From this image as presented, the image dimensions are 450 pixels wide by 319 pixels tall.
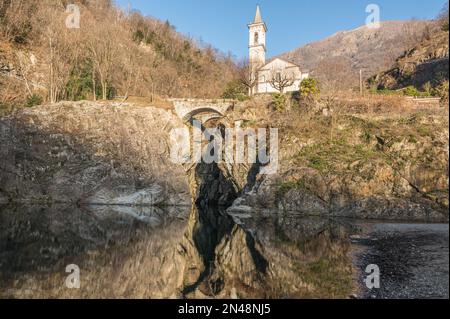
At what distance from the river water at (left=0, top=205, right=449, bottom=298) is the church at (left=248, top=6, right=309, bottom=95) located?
127 feet

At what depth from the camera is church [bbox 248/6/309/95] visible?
62.7 metres

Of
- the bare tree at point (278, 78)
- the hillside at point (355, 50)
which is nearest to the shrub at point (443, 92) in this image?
the bare tree at point (278, 78)

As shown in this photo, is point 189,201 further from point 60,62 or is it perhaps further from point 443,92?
point 443,92

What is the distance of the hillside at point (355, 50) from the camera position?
102 m

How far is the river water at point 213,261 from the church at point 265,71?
127 ft

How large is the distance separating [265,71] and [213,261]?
55440mm

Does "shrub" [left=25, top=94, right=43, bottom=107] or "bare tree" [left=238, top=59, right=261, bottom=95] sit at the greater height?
"bare tree" [left=238, top=59, right=261, bottom=95]

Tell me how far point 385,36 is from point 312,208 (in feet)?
395

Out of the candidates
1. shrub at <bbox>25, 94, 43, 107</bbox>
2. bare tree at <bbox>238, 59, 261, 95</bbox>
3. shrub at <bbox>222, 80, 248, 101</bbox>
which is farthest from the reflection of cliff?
bare tree at <bbox>238, 59, 261, 95</bbox>

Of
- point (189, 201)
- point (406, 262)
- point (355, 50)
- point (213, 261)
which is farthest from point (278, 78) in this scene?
point (355, 50)

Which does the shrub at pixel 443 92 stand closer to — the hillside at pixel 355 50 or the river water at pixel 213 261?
the river water at pixel 213 261

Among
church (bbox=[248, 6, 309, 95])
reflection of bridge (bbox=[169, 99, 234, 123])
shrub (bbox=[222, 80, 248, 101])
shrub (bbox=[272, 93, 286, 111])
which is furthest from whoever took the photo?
church (bbox=[248, 6, 309, 95])

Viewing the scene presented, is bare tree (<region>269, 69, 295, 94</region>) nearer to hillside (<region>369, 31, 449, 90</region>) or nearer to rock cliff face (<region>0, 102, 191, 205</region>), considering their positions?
hillside (<region>369, 31, 449, 90</region>)
